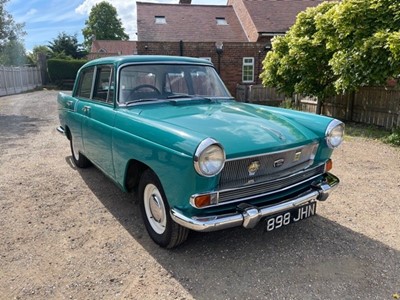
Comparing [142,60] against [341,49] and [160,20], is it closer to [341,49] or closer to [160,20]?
[341,49]

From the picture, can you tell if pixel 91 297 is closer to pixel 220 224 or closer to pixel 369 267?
pixel 220 224

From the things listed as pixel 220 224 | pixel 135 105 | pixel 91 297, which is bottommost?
pixel 91 297

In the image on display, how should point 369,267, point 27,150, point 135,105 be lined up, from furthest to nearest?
point 27,150 → point 135,105 → point 369,267

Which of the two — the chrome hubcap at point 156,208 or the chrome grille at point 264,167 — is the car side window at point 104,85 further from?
the chrome grille at point 264,167

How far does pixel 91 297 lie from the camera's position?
97.6 inches

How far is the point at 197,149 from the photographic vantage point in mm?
2354

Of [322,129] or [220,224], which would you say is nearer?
[220,224]

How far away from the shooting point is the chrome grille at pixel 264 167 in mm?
2591

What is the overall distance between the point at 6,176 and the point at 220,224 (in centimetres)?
426

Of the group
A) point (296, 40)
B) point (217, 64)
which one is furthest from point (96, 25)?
point (296, 40)

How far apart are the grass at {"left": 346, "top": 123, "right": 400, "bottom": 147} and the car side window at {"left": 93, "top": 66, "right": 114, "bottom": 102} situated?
6.16m

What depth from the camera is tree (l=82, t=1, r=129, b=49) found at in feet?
191

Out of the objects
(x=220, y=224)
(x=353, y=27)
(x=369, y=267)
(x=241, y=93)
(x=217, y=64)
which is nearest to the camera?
(x=220, y=224)

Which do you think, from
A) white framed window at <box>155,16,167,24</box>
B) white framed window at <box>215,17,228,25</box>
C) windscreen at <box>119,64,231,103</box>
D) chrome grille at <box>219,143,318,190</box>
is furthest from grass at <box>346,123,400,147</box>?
white framed window at <box>215,17,228,25</box>
